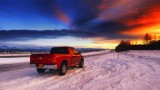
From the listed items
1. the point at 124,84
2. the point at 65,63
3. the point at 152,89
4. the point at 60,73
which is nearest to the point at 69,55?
the point at 65,63

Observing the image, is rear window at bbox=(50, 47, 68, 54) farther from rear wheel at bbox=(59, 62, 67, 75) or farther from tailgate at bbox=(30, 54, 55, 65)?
tailgate at bbox=(30, 54, 55, 65)

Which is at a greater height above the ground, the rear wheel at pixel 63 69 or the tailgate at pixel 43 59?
the tailgate at pixel 43 59

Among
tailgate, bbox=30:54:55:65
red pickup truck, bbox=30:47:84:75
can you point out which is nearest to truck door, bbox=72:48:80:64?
red pickup truck, bbox=30:47:84:75

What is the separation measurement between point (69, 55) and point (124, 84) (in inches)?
260

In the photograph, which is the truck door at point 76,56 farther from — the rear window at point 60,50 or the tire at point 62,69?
the tire at point 62,69

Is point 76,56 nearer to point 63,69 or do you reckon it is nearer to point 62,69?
point 63,69

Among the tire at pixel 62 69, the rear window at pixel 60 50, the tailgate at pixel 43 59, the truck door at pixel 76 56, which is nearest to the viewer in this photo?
the tailgate at pixel 43 59

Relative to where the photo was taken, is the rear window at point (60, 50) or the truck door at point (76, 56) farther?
the truck door at point (76, 56)

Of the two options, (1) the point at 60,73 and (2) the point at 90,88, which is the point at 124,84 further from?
(1) the point at 60,73

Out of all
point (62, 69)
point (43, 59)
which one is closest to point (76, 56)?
point (62, 69)

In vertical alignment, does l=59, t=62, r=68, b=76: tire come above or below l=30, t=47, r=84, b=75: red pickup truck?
below

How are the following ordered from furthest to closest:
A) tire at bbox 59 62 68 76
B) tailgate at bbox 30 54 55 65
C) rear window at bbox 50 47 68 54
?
rear window at bbox 50 47 68 54
tire at bbox 59 62 68 76
tailgate at bbox 30 54 55 65

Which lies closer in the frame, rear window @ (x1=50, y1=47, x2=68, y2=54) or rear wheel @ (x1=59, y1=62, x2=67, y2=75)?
rear wheel @ (x1=59, y1=62, x2=67, y2=75)

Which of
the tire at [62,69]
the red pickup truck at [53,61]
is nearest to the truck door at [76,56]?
the red pickup truck at [53,61]
